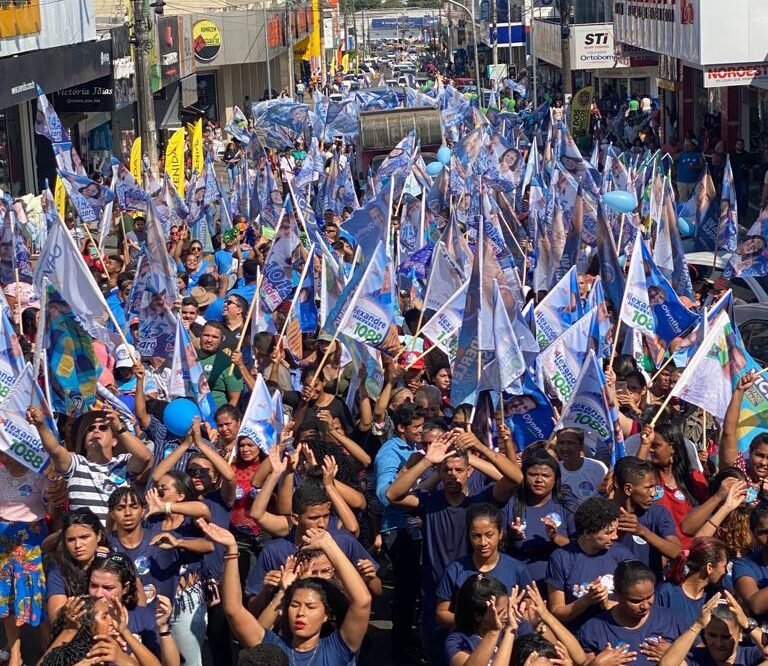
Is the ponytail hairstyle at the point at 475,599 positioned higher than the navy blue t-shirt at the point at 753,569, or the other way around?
the ponytail hairstyle at the point at 475,599

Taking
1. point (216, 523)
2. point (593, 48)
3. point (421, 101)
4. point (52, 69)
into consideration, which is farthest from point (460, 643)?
point (593, 48)

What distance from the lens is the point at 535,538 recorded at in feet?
22.9

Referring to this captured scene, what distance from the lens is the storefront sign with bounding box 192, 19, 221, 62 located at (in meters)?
45.4

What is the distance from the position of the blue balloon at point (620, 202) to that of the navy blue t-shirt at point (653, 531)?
8583mm

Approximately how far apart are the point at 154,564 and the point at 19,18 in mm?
19360

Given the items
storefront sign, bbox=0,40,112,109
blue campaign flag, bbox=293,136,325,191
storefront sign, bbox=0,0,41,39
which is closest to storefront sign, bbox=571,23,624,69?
storefront sign, bbox=0,40,112,109

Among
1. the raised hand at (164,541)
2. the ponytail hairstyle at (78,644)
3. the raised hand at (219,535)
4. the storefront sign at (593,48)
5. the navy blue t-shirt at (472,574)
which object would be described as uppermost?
the storefront sign at (593,48)

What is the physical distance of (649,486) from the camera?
22.9 ft

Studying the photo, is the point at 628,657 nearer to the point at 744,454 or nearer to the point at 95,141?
the point at 744,454

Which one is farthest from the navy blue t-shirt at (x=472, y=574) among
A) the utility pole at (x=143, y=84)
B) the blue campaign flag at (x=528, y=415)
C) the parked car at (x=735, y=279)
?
the utility pole at (x=143, y=84)

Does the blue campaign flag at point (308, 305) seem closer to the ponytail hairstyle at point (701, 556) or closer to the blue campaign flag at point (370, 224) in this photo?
the blue campaign flag at point (370, 224)

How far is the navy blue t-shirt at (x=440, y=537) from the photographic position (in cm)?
690

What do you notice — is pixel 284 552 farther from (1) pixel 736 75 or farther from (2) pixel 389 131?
(2) pixel 389 131

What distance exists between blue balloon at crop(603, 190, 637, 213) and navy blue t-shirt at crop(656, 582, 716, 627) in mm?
9403
